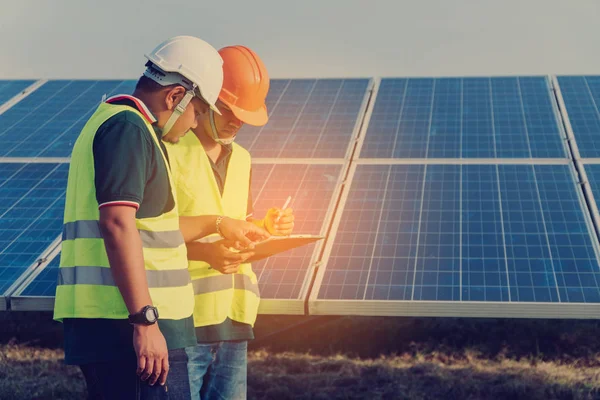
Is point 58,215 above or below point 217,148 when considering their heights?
above

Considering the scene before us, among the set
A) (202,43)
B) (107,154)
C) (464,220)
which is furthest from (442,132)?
(107,154)

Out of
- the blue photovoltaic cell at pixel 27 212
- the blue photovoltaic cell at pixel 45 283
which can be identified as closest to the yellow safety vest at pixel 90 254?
the blue photovoltaic cell at pixel 45 283

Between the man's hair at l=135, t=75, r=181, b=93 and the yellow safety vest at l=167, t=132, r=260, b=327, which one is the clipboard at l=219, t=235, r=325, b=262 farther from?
the man's hair at l=135, t=75, r=181, b=93

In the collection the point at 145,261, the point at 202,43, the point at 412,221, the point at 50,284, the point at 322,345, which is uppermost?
the point at 412,221

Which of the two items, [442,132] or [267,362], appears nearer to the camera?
[267,362]

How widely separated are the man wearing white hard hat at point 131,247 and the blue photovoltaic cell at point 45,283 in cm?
433

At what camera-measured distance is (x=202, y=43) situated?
14.1 ft

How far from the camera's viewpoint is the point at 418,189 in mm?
9570

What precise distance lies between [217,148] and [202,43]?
2.89 ft

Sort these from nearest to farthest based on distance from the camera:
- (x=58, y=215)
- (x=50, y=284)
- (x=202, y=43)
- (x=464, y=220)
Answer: (x=202, y=43) → (x=50, y=284) → (x=464, y=220) → (x=58, y=215)

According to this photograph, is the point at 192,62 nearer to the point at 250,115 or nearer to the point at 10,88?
the point at 250,115

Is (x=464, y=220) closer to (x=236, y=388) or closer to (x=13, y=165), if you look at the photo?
(x=236, y=388)

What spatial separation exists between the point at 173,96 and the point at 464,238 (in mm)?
5096

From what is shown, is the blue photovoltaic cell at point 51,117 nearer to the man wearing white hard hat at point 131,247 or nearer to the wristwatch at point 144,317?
the man wearing white hard hat at point 131,247
